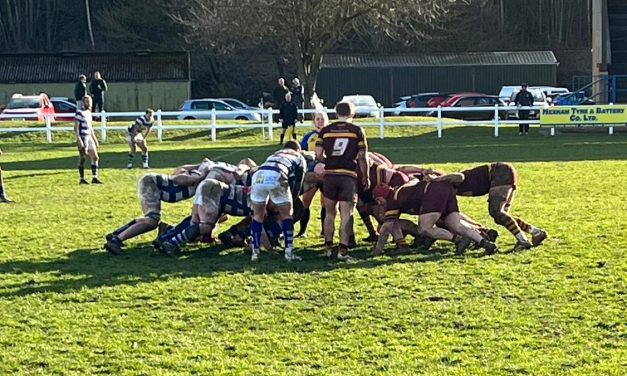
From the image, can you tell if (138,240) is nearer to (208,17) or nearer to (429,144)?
(429,144)

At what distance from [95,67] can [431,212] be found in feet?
150

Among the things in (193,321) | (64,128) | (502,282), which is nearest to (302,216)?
(502,282)

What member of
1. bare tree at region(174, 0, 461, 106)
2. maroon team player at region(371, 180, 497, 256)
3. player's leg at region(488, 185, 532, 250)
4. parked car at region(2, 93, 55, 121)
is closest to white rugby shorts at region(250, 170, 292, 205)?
maroon team player at region(371, 180, 497, 256)

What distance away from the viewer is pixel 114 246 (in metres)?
11.9

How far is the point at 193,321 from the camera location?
8633 millimetres

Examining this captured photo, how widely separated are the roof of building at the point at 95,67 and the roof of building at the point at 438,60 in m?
8.82

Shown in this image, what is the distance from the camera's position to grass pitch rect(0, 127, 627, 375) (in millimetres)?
7414

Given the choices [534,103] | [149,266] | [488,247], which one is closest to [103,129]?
[534,103]

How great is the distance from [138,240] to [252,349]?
221 inches

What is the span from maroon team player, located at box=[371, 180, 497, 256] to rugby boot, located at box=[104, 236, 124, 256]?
115 inches

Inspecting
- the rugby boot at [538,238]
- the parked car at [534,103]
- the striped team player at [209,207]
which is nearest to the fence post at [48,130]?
the parked car at [534,103]

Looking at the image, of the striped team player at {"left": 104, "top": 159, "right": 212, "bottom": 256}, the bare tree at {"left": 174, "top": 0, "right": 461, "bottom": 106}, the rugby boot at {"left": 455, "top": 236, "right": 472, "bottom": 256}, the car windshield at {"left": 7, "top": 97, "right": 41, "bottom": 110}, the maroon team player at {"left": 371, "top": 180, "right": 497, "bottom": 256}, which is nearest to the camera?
the maroon team player at {"left": 371, "top": 180, "right": 497, "bottom": 256}

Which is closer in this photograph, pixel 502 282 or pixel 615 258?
pixel 502 282

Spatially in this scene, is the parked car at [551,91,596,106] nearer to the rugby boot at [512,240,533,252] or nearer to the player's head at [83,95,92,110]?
the player's head at [83,95,92,110]
